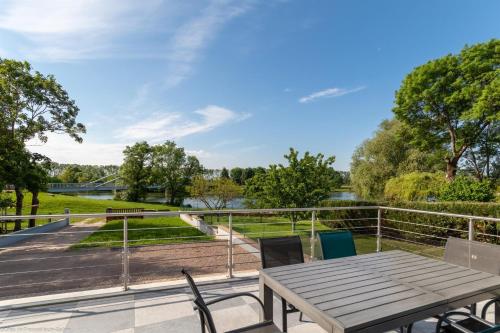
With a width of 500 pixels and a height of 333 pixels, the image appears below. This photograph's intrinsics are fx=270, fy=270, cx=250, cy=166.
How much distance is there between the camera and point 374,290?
5.41 feet

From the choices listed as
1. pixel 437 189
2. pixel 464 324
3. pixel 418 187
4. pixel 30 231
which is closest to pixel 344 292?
pixel 464 324

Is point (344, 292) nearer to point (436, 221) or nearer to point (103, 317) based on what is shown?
point (103, 317)

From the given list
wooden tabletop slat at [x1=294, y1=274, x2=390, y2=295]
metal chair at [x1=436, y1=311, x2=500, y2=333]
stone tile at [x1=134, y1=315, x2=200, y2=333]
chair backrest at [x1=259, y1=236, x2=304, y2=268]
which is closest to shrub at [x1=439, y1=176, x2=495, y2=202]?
metal chair at [x1=436, y1=311, x2=500, y2=333]

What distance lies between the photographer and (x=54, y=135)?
1361 centimetres

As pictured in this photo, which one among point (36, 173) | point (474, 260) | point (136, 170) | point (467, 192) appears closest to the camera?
point (474, 260)

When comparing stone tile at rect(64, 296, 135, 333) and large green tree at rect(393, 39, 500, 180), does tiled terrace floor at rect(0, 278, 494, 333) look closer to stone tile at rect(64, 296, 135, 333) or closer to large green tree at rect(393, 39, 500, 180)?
stone tile at rect(64, 296, 135, 333)

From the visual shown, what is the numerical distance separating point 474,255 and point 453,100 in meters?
15.5

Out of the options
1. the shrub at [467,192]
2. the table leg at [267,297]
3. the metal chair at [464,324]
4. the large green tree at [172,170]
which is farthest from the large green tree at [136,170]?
the metal chair at [464,324]

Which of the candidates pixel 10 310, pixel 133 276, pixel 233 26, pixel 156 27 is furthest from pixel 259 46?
pixel 10 310

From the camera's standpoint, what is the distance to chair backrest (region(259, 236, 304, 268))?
2401 mm

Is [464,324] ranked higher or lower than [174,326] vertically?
higher

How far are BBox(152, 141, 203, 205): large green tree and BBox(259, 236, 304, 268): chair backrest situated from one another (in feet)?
106

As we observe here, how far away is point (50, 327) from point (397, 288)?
297 cm

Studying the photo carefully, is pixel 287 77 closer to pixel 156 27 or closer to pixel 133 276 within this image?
pixel 156 27
